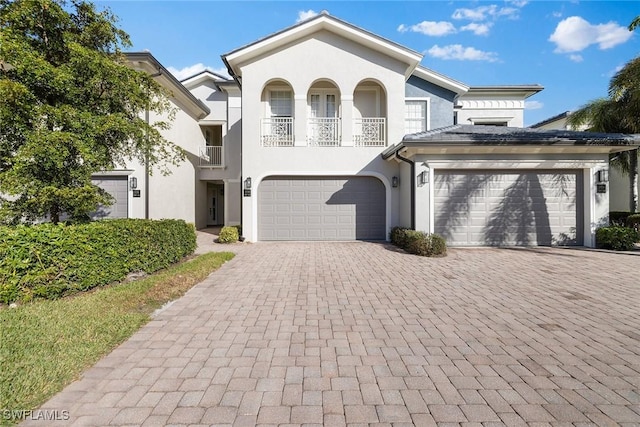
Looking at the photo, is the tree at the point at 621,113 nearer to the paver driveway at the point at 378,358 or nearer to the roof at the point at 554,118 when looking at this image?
the roof at the point at 554,118

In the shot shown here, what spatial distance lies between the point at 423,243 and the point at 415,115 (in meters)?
8.66

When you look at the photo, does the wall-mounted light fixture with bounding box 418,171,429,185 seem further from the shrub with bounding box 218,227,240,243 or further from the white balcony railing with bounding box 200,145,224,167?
the white balcony railing with bounding box 200,145,224,167

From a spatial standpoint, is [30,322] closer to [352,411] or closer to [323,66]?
[352,411]

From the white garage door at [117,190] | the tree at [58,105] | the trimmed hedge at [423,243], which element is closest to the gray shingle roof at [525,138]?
the trimmed hedge at [423,243]

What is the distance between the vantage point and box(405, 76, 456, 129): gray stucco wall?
15.1 m

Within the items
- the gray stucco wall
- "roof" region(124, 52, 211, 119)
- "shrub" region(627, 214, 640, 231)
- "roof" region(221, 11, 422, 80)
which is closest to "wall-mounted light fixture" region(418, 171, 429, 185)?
"roof" region(221, 11, 422, 80)

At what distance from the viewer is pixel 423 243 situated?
29.4 feet

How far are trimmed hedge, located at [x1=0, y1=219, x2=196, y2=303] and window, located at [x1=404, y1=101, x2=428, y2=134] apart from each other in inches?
505

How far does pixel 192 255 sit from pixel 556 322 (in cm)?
875

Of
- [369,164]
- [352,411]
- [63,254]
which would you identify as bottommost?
[352,411]

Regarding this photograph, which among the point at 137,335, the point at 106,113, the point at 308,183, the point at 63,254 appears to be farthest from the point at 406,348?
the point at 308,183

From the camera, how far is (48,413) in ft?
7.70

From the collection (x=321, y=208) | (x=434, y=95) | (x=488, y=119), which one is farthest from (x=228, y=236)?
→ (x=488, y=119)

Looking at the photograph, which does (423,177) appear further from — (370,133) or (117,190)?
(117,190)
